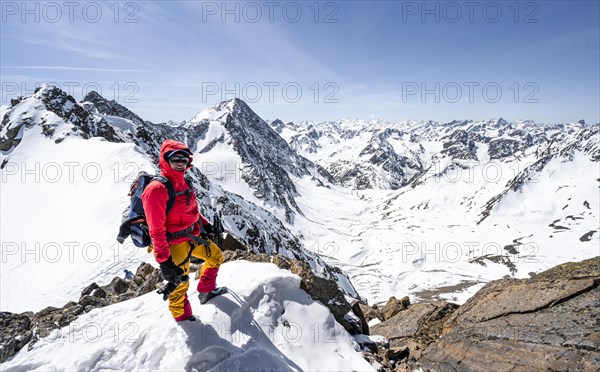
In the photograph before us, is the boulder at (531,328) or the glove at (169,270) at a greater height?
the glove at (169,270)

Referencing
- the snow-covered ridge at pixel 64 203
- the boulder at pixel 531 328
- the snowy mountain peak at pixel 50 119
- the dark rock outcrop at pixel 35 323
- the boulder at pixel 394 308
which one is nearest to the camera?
the boulder at pixel 531 328

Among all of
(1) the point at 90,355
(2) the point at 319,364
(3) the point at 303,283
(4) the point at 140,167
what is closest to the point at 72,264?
(4) the point at 140,167

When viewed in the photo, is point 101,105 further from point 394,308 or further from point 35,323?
point 394,308

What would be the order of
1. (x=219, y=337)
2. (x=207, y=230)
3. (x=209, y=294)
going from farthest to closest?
1. (x=207, y=230)
2. (x=209, y=294)
3. (x=219, y=337)

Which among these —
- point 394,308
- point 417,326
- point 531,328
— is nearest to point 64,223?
point 394,308

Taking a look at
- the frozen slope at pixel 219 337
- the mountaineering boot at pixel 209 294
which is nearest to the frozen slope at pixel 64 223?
the frozen slope at pixel 219 337

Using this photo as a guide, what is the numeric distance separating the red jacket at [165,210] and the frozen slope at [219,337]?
2132mm

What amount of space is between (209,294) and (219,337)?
4.48 feet

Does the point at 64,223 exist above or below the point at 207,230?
below

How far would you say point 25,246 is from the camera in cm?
3186

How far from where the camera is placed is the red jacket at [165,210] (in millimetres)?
6918

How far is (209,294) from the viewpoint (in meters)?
8.64

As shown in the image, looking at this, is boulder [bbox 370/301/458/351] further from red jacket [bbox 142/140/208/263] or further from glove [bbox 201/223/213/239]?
red jacket [bbox 142/140/208/263]

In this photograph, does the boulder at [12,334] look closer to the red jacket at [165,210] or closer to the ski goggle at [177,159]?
the red jacket at [165,210]
